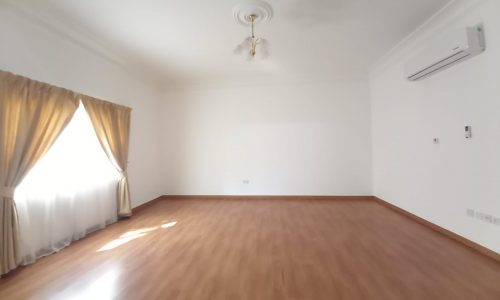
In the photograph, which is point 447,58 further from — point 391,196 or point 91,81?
point 91,81

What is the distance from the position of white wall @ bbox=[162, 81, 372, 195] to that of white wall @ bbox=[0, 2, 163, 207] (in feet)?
1.75

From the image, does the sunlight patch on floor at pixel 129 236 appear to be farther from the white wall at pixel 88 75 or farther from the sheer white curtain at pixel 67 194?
the white wall at pixel 88 75

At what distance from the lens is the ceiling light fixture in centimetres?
221

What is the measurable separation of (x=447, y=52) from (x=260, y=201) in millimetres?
3807

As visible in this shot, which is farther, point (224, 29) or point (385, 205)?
point (385, 205)

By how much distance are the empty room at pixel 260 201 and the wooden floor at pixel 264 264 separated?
21mm

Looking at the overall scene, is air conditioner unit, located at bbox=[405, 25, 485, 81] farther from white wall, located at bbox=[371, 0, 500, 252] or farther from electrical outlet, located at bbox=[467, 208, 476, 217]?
electrical outlet, located at bbox=[467, 208, 476, 217]

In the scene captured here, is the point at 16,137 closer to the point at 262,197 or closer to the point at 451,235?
the point at 262,197

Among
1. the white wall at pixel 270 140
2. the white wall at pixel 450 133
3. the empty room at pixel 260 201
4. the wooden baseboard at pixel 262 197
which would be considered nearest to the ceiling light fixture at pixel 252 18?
the empty room at pixel 260 201

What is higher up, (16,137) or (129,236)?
(16,137)

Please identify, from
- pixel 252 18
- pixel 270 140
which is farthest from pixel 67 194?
pixel 270 140

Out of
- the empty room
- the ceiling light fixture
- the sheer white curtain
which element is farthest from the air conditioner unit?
the sheer white curtain

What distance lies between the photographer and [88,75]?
2.99 m

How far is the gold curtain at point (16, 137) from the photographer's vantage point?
195 centimetres
